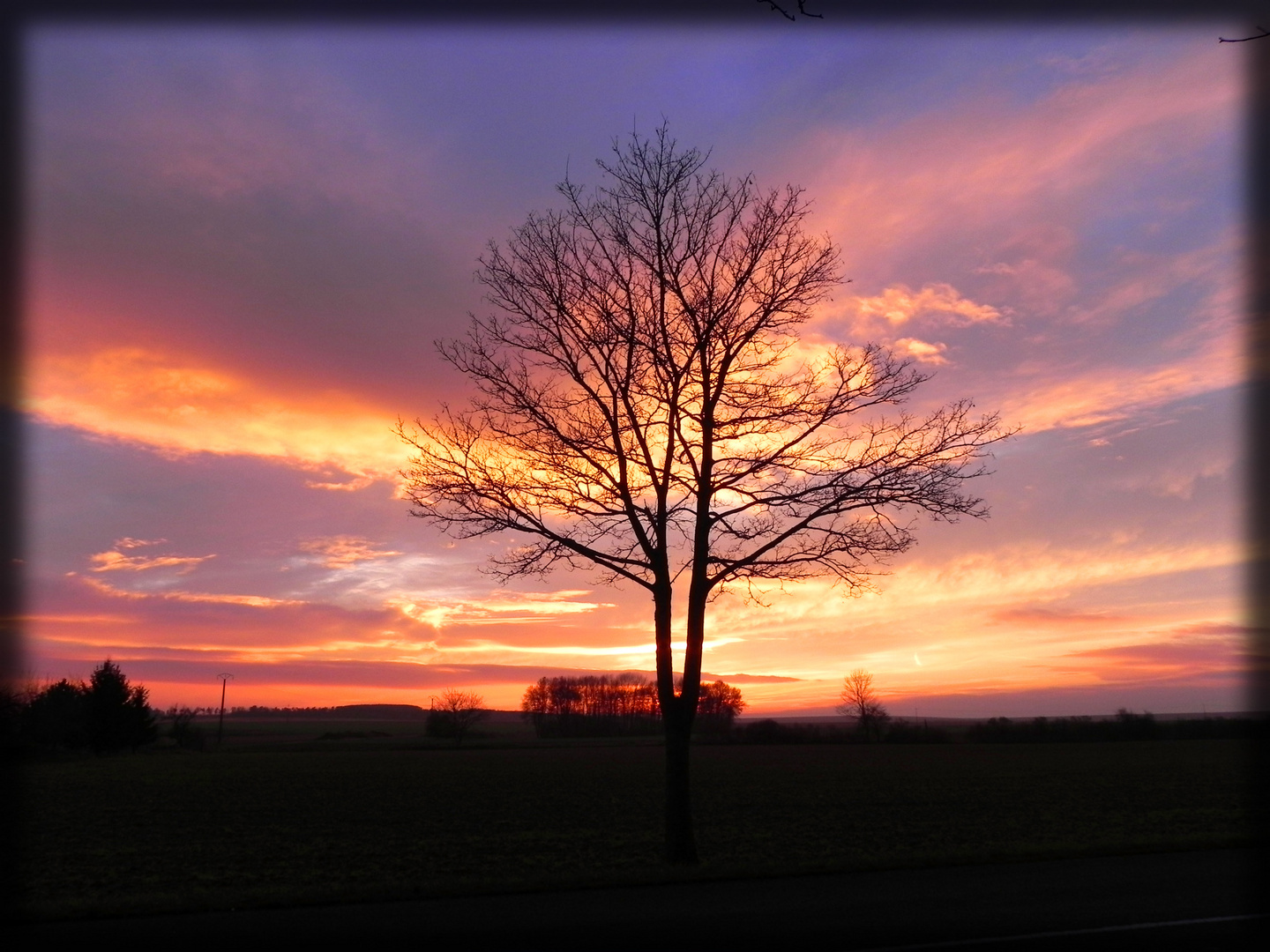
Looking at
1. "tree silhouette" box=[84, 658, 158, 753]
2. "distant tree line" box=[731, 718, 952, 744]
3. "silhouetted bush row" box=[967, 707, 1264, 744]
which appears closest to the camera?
"tree silhouette" box=[84, 658, 158, 753]

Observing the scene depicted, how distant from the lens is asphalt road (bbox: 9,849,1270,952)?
24.9 feet

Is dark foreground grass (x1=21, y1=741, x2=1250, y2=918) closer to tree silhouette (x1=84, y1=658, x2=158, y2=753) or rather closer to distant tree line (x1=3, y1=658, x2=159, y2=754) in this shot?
distant tree line (x1=3, y1=658, x2=159, y2=754)

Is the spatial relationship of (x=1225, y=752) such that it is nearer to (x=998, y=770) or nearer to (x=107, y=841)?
(x=998, y=770)

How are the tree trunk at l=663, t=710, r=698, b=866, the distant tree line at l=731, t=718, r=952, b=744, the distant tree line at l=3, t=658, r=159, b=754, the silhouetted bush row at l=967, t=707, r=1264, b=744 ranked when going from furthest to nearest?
the distant tree line at l=731, t=718, r=952, b=744
the silhouetted bush row at l=967, t=707, r=1264, b=744
the distant tree line at l=3, t=658, r=159, b=754
the tree trunk at l=663, t=710, r=698, b=866

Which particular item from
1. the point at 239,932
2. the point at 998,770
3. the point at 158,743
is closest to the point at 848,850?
the point at 239,932

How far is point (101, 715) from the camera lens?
7188cm

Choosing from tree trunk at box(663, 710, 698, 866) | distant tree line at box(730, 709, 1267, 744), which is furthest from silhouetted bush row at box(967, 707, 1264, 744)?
tree trunk at box(663, 710, 698, 866)

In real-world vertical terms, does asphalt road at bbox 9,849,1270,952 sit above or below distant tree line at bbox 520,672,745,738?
above

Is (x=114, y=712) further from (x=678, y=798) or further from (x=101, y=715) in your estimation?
(x=678, y=798)

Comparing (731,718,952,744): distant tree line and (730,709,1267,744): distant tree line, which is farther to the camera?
(731,718,952,744): distant tree line

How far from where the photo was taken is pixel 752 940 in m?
7.61

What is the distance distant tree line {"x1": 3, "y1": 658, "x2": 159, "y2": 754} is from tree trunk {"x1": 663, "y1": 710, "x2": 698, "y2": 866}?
59074mm

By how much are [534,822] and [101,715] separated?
59.9 m

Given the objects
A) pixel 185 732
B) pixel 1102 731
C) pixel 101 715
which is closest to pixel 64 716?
pixel 101 715
